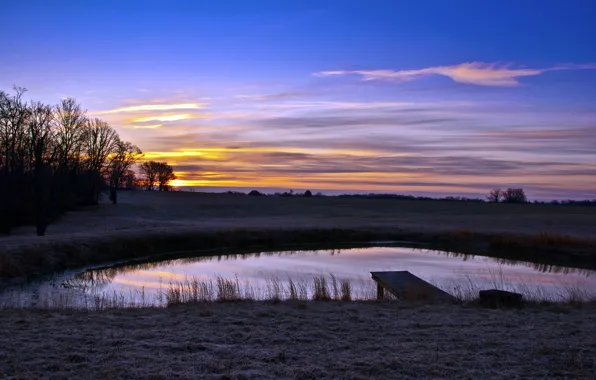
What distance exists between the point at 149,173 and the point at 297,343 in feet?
388

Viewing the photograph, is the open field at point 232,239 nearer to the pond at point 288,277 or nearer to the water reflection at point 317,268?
the pond at point 288,277

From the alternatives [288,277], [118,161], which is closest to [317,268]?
[288,277]

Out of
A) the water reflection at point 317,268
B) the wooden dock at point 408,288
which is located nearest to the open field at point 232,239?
the water reflection at point 317,268

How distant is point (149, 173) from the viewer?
12100 centimetres

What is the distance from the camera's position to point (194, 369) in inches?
248

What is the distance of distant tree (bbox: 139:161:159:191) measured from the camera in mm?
120188

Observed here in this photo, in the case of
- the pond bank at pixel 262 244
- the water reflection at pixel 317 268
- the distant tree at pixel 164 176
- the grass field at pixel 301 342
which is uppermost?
the distant tree at pixel 164 176

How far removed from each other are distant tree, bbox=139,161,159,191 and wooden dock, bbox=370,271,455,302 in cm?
10817

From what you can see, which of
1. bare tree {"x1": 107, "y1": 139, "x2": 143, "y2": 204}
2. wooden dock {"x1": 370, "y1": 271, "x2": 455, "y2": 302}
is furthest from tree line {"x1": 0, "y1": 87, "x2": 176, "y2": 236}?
wooden dock {"x1": 370, "y1": 271, "x2": 455, "y2": 302}

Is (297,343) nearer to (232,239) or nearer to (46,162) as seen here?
(232,239)

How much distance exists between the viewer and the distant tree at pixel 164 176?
398 ft

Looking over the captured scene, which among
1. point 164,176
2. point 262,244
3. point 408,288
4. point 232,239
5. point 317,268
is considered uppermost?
point 164,176

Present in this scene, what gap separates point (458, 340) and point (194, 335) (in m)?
3.94

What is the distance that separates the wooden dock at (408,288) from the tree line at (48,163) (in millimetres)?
22063
